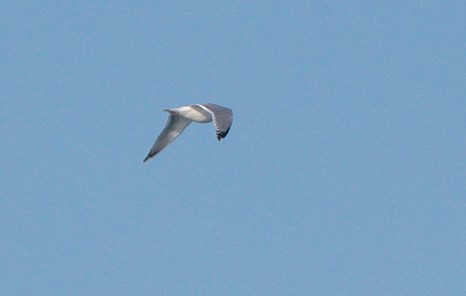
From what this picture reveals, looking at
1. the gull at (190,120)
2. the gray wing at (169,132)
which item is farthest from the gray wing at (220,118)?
the gray wing at (169,132)

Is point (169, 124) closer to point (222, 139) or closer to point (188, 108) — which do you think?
point (188, 108)

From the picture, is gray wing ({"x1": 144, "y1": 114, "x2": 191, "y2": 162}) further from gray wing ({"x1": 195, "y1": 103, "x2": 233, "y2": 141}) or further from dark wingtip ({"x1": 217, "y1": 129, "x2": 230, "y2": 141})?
dark wingtip ({"x1": 217, "y1": 129, "x2": 230, "y2": 141})

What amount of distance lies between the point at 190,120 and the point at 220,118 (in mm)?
7886

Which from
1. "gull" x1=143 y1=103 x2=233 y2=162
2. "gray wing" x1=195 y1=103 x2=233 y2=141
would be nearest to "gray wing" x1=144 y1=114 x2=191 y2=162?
"gull" x1=143 y1=103 x2=233 y2=162

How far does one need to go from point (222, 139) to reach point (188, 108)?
9195 millimetres

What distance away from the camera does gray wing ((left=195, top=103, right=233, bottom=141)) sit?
186 ft

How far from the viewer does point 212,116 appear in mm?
59094

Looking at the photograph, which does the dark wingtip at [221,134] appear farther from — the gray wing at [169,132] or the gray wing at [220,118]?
the gray wing at [169,132]

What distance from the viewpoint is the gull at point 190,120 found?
190ft

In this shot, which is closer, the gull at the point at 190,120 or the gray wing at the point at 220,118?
the gray wing at the point at 220,118

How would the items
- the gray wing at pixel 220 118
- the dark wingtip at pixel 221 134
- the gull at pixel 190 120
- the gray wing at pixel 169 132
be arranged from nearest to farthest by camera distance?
the dark wingtip at pixel 221 134
the gray wing at pixel 220 118
the gull at pixel 190 120
the gray wing at pixel 169 132

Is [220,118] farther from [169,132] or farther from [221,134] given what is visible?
[169,132]

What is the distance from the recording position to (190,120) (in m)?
66.4

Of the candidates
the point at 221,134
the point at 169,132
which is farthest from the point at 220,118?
the point at 169,132
